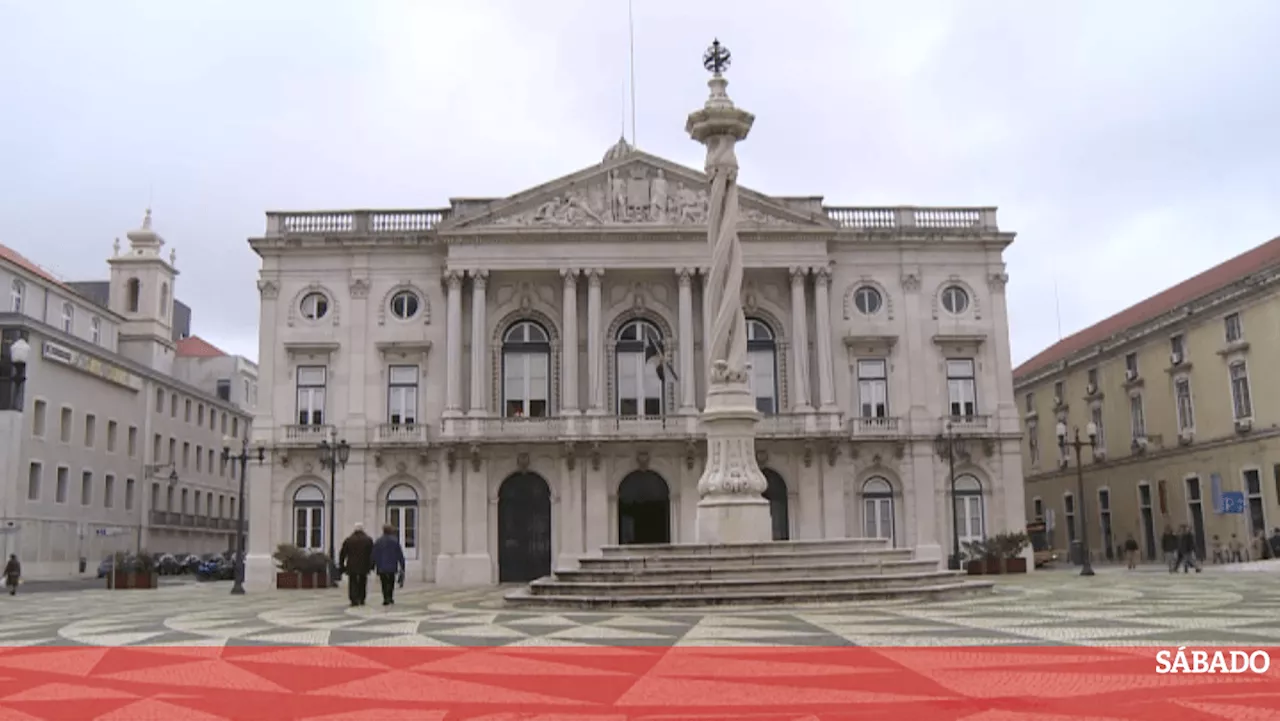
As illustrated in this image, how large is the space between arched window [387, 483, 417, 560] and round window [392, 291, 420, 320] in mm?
6184

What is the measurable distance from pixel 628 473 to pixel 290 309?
13651mm

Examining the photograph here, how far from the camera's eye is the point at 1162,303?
48406mm

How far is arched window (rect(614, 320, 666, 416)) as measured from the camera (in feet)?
132

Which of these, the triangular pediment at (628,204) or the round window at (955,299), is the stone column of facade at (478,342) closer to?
the triangular pediment at (628,204)

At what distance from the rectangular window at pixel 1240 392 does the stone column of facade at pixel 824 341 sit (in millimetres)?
14125

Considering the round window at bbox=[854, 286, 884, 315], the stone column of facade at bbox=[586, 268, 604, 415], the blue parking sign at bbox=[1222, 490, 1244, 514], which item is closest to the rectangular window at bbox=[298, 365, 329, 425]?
the stone column of facade at bbox=[586, 268, 604, 415]

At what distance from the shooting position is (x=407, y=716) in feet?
26.9

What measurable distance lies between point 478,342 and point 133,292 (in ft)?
130

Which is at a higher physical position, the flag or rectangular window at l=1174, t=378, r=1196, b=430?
the flag

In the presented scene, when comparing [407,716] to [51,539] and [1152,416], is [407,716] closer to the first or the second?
[1152,416]

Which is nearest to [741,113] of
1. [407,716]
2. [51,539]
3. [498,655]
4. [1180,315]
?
[498,655]

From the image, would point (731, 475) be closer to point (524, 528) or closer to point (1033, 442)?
point (524, 528)

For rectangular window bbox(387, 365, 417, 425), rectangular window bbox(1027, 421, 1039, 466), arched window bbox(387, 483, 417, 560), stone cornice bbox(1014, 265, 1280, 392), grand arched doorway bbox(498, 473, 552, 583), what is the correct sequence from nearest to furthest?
stone cornice bbox(1014, 265, 1280, 392) < grand arched doorway bbox(498, 473, 552, 583) < arched window bbox(387, 483, 417, 560) < rectangular window bbox(387, 365, 417, 425) < rectangular window bbox(1027, 421, 1039, 466)
